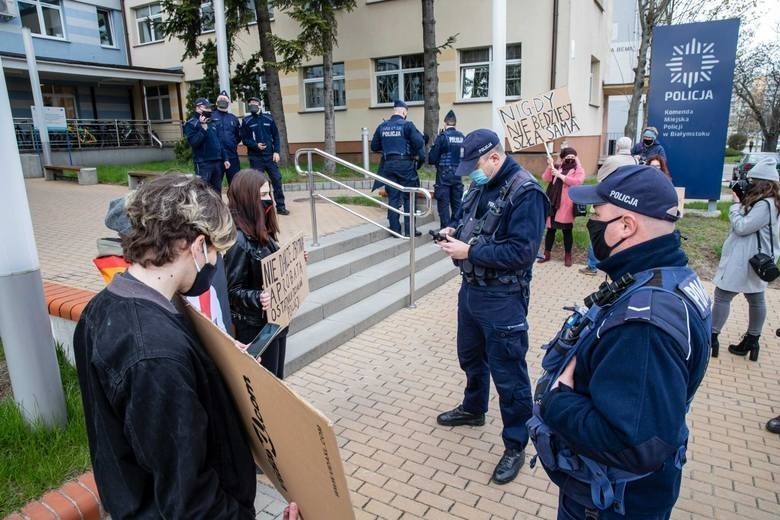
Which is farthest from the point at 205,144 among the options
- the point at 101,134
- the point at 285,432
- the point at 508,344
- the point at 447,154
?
the point at 101,134

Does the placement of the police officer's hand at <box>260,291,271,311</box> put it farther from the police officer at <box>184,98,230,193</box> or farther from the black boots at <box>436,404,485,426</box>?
the police officer at <box>184,98,230,193</box>

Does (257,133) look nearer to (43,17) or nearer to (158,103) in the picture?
(158,103)

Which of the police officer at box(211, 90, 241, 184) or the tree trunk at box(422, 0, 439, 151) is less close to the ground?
the tree trunk at box(422, 0, 439, 151)

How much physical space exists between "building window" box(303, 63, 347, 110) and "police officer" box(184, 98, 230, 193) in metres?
10.4

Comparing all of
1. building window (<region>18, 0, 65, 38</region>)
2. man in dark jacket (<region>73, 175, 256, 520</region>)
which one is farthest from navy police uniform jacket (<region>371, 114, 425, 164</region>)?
building window (<region>18, 0, 65, 38</region>)

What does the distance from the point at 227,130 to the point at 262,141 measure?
595 mm

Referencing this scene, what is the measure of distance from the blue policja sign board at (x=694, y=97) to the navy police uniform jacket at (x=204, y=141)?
8.19m

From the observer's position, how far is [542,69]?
1487 cm

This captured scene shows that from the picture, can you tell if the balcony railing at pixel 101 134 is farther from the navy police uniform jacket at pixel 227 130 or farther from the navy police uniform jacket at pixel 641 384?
the navy police uniform jacket at pixel 641 384

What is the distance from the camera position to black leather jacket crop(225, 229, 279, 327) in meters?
3.06

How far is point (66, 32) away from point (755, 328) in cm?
2683

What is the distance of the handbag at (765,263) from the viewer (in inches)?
172

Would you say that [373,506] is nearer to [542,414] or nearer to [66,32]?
[542,414]

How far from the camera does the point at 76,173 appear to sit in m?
13.9
